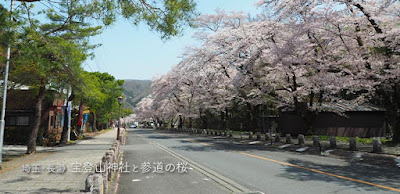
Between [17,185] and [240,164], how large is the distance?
799 centimetres

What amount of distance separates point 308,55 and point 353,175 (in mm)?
12564

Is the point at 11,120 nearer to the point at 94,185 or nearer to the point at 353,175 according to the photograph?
the point at 94,185

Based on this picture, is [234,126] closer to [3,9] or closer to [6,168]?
[6,168]

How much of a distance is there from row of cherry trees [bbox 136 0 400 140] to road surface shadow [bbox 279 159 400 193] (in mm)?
6697

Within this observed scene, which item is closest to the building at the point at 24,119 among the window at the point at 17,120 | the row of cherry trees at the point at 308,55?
the window at the point at 17,120

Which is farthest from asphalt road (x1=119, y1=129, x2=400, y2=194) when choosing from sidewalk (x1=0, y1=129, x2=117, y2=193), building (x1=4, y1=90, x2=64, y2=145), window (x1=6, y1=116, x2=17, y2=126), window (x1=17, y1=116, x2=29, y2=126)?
window (x1=6, y1=116, x2=17, y2=126)

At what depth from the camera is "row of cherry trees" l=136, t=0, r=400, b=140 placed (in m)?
16.1

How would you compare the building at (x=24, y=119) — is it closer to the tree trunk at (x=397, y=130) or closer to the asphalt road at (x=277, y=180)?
the asphalt road at (x=277, y=180)

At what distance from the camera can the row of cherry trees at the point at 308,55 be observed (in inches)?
632

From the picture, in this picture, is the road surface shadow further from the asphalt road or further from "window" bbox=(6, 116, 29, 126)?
"window" bbox=(6, 116, 29, 126)

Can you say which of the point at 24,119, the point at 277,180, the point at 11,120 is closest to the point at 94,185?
the point at 277,180

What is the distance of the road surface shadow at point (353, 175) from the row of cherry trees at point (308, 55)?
6.70 metres

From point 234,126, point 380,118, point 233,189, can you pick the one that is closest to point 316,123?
point 380,118

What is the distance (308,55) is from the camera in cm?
2031
